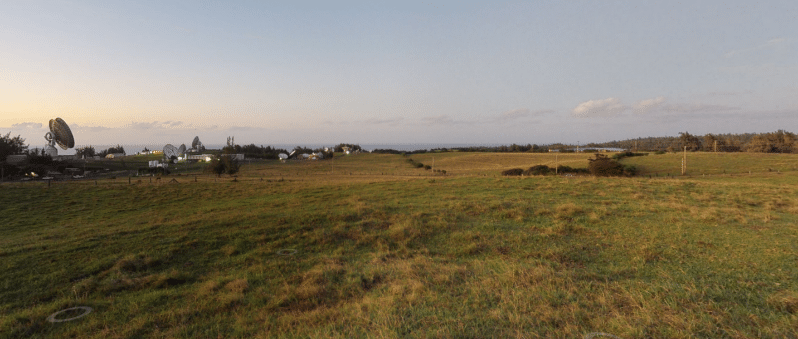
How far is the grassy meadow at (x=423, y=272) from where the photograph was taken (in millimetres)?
4512

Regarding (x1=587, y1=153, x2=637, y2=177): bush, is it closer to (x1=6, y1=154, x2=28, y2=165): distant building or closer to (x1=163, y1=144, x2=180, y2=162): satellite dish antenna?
(x1=6, y1=154, x2=28, y2=165): distant building

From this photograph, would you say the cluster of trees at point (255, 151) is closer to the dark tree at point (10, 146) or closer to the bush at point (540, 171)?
the dark tree at point (10, 146)

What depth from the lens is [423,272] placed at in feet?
22.5

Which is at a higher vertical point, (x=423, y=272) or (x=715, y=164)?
(x=715, y=164)

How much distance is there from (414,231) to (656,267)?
6073 mm

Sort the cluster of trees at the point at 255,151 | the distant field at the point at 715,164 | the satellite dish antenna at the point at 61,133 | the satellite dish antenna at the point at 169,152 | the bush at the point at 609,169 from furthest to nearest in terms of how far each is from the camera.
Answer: the cluster of trees at the point at 255,151, the satellite dish antenna at the point at 169,152, the satellite dish antenna at the point at 61,133, the bush at the point at 609,169, the distant field at the point at 715,164

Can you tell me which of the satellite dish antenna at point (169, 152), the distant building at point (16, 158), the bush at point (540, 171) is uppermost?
the satellite dish antenna at point (169, 152)

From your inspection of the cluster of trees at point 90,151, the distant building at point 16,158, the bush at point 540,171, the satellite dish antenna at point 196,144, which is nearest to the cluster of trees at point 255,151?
the satellite dish antenna at point 196,144

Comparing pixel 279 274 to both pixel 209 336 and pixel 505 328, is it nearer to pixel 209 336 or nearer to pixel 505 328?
pixel 209 336

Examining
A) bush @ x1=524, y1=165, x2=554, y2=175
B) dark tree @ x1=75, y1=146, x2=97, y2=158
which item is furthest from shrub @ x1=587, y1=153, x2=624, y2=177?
dark tree @ x1=75, y1=146, x2=97, y2=158

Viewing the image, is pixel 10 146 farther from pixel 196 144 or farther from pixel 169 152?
pixel 196 144

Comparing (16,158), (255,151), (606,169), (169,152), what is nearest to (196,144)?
(255,151)

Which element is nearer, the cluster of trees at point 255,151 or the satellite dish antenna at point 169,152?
the satellite dish antenna at point 169,152

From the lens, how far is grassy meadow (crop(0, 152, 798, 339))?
451 centimetres
